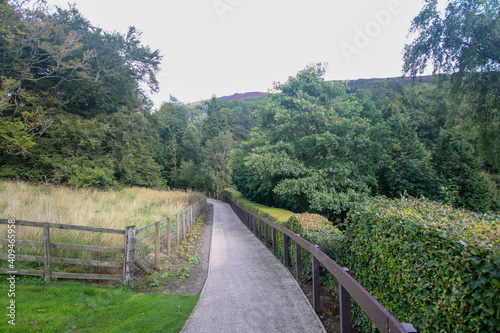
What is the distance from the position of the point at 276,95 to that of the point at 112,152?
14.7m

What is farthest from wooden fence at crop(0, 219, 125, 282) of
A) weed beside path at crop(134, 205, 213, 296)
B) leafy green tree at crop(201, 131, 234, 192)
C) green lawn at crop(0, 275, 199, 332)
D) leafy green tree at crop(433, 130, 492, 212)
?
leafy green tree at crop(201, 131, 234, 192)

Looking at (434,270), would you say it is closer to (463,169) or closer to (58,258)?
(58,258)

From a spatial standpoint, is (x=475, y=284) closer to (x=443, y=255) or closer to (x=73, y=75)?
(x=443, y=255)

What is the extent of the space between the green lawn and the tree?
13994 mm

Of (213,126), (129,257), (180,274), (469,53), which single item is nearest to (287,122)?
(469,53)

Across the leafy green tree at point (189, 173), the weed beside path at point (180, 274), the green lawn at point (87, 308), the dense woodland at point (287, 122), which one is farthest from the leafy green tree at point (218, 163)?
the green lawn at point (87, 308)

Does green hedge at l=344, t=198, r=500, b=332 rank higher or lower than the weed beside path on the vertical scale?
higher

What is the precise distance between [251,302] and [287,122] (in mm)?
12583

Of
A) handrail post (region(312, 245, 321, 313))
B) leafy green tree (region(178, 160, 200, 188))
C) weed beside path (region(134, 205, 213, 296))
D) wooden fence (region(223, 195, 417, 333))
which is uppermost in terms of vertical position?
leafy green tree (region(178, 160, 200, 188))

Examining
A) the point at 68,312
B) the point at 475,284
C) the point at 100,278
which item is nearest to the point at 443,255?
the point at 475,284

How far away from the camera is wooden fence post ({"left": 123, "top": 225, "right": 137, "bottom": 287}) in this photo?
17.1 feet

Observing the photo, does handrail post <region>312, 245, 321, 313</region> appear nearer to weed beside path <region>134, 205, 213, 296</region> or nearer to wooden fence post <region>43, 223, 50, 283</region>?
weed beside path <region>134, 205, 213, 296</region>

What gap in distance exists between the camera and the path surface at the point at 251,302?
141 inches

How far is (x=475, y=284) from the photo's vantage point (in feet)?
5.39
